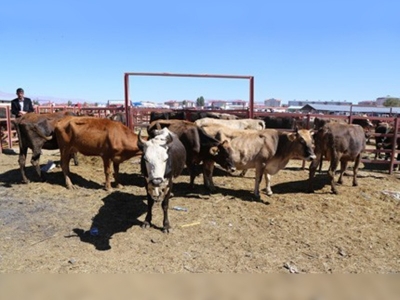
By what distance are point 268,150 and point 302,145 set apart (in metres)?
0.68

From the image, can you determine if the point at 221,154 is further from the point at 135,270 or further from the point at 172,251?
the point at 135,270

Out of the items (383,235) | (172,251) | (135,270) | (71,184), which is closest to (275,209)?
(383,235)

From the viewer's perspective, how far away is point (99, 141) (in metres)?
6.93

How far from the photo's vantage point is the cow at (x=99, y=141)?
6.89 metres

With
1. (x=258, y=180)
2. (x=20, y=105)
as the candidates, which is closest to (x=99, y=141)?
(x=258, y=180)

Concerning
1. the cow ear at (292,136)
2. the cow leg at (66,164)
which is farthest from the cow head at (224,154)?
the cow leg at (66,164)

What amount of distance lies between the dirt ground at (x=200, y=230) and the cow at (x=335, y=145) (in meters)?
0.57

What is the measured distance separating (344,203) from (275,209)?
4.92ft

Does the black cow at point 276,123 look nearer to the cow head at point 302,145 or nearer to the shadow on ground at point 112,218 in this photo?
the cow head at point 302,145

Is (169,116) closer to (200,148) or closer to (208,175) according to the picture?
(200,148)

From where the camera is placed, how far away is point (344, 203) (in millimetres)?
6484

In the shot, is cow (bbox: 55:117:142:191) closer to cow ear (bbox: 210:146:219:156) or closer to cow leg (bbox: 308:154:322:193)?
cow ear (bbox: 210:146:219:156)

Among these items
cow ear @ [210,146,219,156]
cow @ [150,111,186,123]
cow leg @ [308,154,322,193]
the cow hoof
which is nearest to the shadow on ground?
the cow hoof

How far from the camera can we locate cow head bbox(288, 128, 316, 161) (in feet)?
21.7
